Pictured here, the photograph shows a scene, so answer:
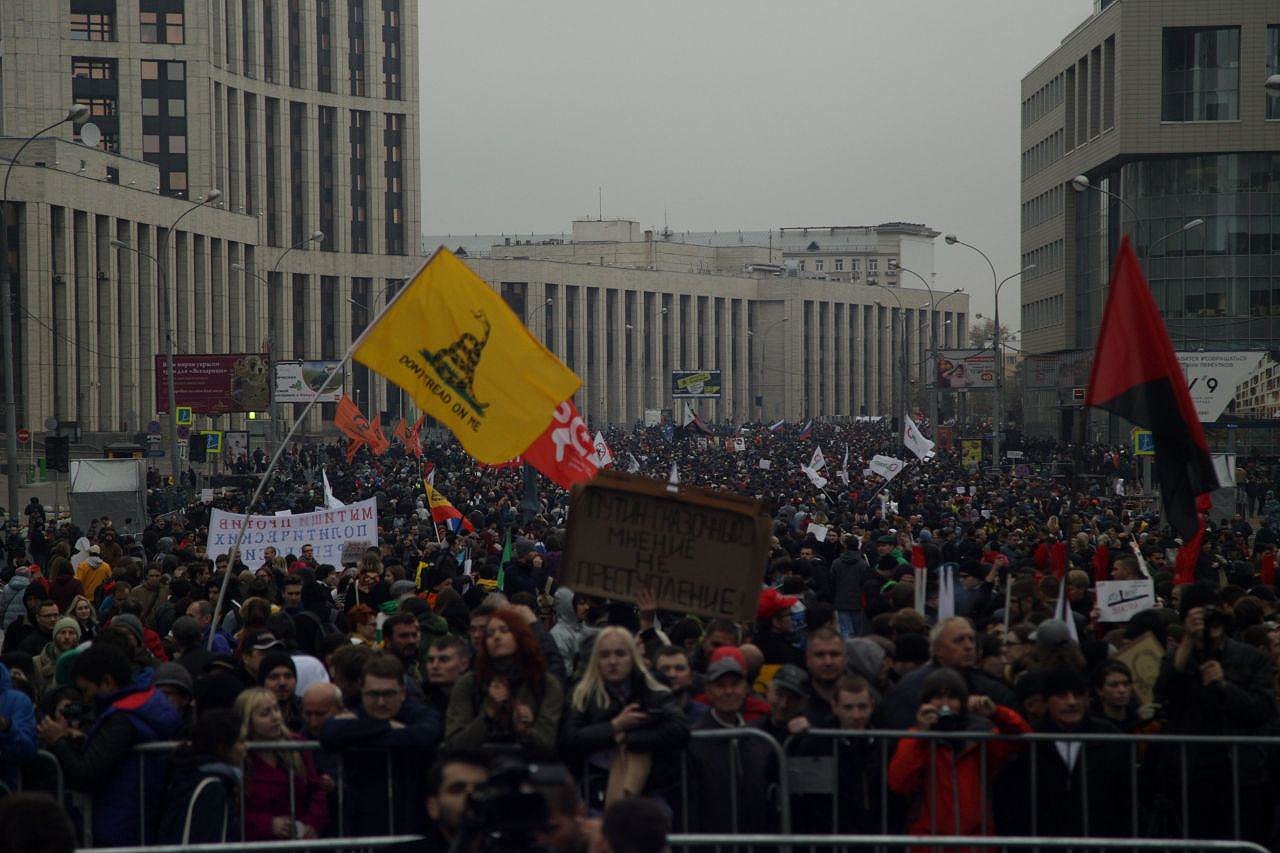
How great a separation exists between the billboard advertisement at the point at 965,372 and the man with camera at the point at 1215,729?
51.5 meters

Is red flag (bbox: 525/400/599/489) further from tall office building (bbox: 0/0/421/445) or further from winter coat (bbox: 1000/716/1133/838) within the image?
tall office building (bbox: 0/0/421/445)

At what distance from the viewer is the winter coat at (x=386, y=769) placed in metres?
6.61

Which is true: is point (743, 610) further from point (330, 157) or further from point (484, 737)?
point (330, 157)

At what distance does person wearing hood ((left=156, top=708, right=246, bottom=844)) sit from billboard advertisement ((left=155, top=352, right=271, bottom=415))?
134ft

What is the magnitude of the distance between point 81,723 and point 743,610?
283 centimetres

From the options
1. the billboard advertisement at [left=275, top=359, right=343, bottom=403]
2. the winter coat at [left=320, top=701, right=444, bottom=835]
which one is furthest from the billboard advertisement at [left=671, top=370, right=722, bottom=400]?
the winter coat at [left=320, top=701, right=444, bottom=835]

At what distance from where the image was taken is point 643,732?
638 centimetres

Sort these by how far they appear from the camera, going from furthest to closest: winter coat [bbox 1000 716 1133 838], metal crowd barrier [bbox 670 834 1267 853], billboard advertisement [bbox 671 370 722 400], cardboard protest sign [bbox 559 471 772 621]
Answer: billboard advertisement [bbox 671 370 722 400] → cardboard protest sign [bbox 559 471 772 621] → winter coat [bbox 1000 716 1133 838] → metal crowd barrier [bbox 670 834 1267 853]

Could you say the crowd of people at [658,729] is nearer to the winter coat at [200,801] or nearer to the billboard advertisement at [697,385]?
the winter coat at [200,801]

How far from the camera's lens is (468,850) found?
4.41 m

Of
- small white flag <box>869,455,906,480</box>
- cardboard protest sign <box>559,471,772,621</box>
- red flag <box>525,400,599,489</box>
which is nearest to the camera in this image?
cardboard protest sign <box>559,471,772,621</box>

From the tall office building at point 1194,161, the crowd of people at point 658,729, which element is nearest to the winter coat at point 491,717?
the crowd of people at point 658,729

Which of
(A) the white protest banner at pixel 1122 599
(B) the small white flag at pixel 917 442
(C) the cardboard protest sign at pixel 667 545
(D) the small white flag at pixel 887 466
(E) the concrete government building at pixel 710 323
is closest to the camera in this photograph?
(C) the cardboard protest sign at pixel 667 545

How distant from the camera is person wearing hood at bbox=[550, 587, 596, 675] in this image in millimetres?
9930
